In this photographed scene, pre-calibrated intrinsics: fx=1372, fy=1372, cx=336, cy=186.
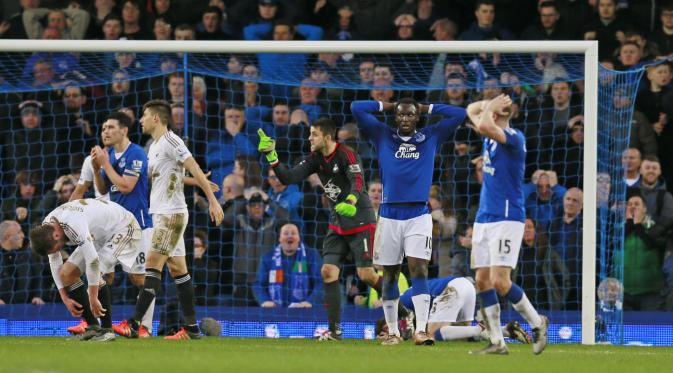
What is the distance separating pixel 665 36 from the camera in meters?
18.0

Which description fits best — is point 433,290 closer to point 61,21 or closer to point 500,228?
point 500,228

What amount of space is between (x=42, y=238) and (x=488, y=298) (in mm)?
3976

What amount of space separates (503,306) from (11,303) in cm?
583

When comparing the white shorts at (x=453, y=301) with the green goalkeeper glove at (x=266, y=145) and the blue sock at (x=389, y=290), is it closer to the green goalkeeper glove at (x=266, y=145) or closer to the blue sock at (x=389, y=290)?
the blue sock at (x=389, y=290)

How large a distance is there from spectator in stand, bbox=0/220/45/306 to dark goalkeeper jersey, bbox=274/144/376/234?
423cm

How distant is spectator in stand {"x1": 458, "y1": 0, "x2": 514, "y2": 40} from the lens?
18062 millimetres

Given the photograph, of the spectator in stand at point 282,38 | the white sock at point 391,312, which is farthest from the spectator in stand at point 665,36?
the white sock at point 391,312

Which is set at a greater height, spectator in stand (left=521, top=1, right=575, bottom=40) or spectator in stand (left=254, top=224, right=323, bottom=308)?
spectator in stand (left=521, top=1, right=575, bottom=40)

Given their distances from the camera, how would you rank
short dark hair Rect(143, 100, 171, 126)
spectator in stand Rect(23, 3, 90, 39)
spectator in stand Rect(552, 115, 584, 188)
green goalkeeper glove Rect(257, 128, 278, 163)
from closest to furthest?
green goalkeeper glove Rect(257, 128, 278, 163) → short dark hair Rect(143, 100, 171, 126) → spectator in stand Rect(552, 115, 584, 188) → spectator in stand Rect(23, 3, 90, 39)

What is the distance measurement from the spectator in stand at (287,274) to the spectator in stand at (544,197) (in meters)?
2.68

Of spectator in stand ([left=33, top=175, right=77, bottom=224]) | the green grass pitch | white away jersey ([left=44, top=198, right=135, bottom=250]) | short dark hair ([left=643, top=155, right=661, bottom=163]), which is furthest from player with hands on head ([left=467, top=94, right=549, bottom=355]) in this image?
spectator in stand ([left=33, top=175, right=77, bottom=224])

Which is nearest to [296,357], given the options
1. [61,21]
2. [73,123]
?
[73,123]

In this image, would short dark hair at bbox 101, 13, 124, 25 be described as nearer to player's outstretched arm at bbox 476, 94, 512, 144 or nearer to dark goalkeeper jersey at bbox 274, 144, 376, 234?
dark goalkeeper jersey at bbox 274, 144, 376, 234

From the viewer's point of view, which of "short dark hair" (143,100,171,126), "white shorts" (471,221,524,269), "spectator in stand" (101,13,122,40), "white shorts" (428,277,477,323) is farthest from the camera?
"spectator in stand" (101,13,122,40)
